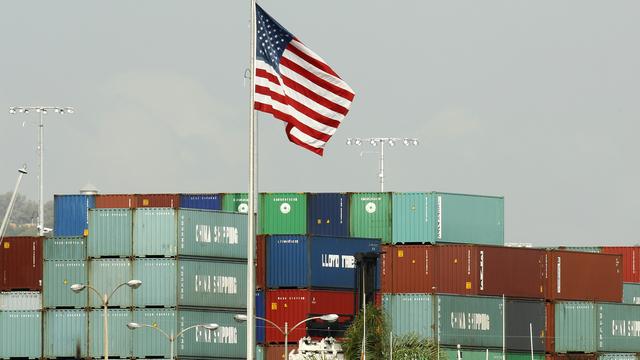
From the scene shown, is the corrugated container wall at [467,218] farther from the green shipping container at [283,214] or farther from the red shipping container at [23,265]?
the red shipping container at [23,265]

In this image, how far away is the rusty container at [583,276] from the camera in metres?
98.3

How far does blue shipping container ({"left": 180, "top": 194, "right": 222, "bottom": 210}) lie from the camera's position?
98562mm

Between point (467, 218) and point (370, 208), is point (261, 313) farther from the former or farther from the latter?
point (467, 218)

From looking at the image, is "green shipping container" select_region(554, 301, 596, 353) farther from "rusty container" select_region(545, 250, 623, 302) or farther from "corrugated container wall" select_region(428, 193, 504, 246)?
"corrugated container wall" select_region(428, 193, 504, 246)

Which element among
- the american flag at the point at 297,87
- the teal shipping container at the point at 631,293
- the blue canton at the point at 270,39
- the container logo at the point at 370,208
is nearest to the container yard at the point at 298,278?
the container logo at the point at 370,208

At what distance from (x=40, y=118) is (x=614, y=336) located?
174 feet

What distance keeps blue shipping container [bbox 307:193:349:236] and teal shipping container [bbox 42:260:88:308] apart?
14.8 meters

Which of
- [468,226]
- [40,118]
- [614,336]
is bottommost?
[614,336]

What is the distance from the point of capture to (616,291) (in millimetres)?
103188

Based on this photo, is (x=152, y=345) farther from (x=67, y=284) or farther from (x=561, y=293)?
(x=561, y=293)

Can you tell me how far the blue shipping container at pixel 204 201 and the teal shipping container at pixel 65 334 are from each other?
14.2m

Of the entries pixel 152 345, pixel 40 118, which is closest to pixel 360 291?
pixel 152 345

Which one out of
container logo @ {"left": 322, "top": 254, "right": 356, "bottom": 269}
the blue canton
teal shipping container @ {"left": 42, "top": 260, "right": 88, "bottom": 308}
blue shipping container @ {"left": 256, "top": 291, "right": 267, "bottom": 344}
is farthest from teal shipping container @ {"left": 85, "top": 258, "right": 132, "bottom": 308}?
the blue canton

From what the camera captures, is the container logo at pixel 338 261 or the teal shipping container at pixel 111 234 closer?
the teal shipping container at pixel 111 234
